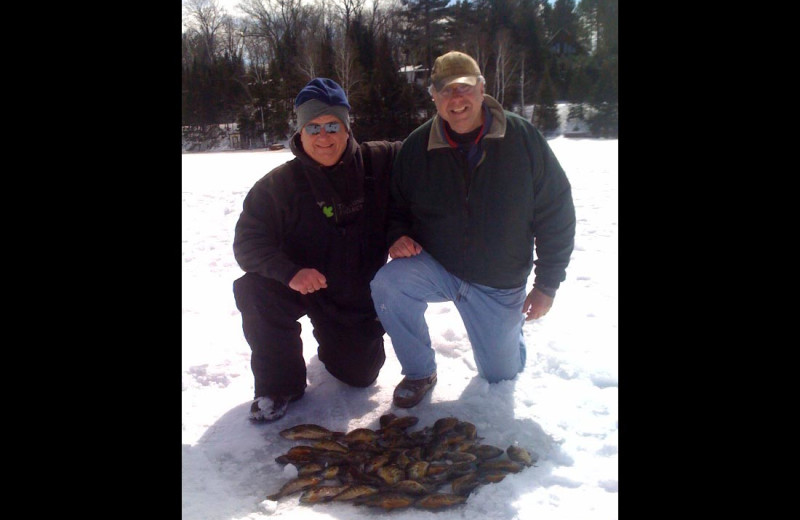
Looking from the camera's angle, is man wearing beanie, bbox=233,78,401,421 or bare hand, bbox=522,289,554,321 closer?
man wearing beanie, bbox=233,78,401,421

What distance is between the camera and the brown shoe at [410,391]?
3035 mm

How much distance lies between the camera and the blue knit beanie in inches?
112

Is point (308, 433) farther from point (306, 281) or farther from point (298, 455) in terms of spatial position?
point (306, 281)

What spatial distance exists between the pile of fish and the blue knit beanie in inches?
59.2

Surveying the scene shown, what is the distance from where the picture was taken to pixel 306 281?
2.79m

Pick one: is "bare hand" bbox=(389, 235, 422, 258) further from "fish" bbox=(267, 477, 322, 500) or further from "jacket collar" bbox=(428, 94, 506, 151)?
"fish" bbox=(267, 477, 322, 500)

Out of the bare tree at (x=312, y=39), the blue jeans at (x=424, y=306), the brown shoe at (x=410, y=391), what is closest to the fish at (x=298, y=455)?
the brown shoe at (x=410, y=391)

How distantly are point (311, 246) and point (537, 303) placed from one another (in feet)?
3.95

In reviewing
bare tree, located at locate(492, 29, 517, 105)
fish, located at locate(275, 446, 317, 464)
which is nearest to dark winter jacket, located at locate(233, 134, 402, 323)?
fish, located at locate(275, 446, 317, 464)

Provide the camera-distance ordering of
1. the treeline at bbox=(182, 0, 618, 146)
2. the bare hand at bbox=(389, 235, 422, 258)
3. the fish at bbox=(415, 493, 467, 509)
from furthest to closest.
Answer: the treeline at bbox=(182, 0, 618, 146)
the bare hand at bbox=(389, 235, 422, 258)
the fish at bbox=(415, 493, 467, 509)

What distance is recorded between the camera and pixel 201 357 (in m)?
3.61

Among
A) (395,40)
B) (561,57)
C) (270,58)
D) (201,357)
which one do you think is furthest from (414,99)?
(201,357)
